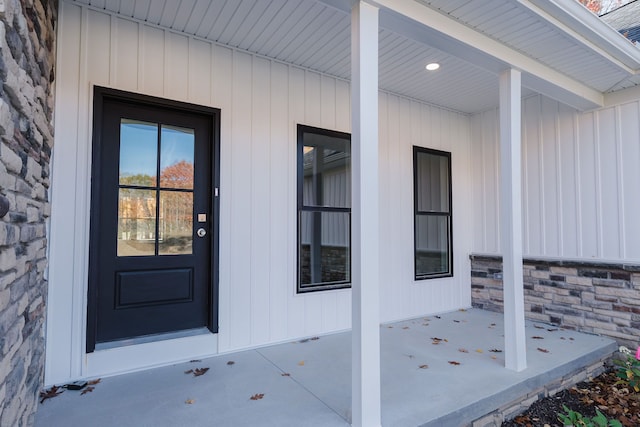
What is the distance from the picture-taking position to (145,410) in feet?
7.16

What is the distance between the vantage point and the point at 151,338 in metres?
2.88

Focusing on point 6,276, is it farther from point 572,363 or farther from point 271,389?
point 572,363

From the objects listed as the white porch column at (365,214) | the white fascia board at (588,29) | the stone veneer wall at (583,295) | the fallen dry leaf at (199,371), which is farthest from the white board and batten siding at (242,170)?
the white fascia board at (588,29)

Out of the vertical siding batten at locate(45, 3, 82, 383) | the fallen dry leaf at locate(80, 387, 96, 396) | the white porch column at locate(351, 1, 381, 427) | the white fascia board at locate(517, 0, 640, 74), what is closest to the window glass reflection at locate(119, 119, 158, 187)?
the vertical siding batten at locate(45, 3, 82, 383)

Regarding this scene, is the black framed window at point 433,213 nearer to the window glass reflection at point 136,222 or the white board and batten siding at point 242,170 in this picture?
the white board and batten siding at point 242,170

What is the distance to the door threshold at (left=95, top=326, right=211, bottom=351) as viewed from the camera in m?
2.71

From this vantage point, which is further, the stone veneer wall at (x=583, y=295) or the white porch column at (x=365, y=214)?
the stone veneer wall at (x=583, y=295)

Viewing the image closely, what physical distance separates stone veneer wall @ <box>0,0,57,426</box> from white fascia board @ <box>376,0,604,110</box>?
1862 millimetres

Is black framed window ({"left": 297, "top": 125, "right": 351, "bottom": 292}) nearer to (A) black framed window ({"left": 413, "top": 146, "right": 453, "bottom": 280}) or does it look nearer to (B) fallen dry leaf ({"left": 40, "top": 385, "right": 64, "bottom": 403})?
(A) black framed window ({"left": 413, "top": 146, "right": 453, "bottom": 280})

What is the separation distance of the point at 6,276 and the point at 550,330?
4.82 meters

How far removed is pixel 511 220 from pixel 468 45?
143 cm

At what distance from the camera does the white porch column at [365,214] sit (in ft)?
6.62

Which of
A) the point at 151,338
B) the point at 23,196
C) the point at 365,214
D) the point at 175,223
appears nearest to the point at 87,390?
the point at 151,338

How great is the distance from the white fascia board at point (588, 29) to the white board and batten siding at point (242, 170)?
1998 millimetres
